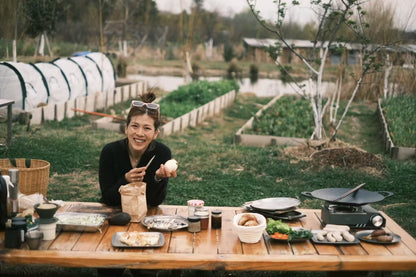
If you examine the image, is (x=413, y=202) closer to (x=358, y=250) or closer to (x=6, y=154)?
(x=358, y=250)

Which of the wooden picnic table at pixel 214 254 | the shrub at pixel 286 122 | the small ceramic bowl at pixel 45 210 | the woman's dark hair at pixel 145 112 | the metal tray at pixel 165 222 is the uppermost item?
the woman's dark hair at pixel 145 112

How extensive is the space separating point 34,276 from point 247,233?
1.93 m

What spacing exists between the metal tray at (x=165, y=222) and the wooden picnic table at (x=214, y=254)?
71 millimetres

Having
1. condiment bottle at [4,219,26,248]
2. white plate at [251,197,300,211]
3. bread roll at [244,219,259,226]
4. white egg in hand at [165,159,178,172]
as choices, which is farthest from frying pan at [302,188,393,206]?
condiment bottle at [4,219,26,248]

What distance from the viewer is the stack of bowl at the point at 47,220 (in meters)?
3.28

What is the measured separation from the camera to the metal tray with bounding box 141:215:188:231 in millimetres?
3592

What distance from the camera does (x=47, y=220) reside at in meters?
3.31

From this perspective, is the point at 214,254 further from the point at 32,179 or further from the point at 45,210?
the point at 32,179

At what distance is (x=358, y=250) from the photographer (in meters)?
3.34

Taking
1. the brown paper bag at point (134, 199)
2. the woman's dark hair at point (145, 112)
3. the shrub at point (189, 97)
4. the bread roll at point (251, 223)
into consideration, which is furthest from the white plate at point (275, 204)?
the shrub at point (189, 97)

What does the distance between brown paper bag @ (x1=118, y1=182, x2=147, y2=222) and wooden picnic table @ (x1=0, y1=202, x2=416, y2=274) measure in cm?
21

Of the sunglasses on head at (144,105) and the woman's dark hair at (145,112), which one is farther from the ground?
the sunglasses on head at (144,105)

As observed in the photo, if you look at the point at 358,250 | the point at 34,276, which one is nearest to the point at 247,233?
the point at 358,250

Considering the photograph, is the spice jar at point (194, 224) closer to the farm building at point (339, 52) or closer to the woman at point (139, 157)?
the woman at point (139, 157)
